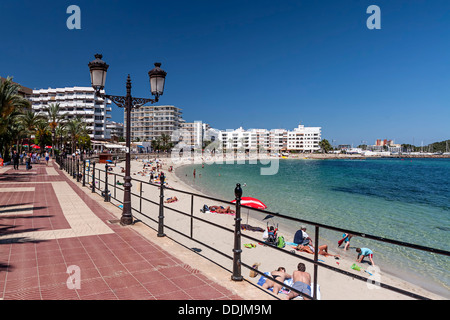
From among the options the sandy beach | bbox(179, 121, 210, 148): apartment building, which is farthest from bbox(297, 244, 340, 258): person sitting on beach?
bbox(179, 121, 210, 148): apartment building

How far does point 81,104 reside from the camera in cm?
8088

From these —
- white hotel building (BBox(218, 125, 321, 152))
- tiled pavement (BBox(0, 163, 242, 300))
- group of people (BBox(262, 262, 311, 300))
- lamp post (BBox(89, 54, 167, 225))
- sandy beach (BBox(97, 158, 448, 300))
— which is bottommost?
sandy beach (BBox(97, 158, 448, 300))

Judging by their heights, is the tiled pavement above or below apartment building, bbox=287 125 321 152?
below

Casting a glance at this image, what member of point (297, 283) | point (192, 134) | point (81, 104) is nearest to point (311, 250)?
point (297, 283)

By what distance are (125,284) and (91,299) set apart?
1.67 ft

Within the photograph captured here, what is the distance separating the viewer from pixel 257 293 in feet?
12.0

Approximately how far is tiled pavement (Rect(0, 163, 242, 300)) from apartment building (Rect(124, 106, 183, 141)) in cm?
12562

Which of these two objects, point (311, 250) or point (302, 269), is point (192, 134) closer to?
point (311, 250)

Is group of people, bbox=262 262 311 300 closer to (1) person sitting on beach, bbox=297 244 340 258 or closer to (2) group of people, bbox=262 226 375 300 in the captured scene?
(2) group of people, bbox=262 226 375 300

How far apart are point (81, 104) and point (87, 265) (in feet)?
291

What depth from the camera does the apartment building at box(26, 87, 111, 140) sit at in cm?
8088

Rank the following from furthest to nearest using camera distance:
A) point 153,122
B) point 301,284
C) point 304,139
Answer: point 304,139
point 153,122
point 301,284

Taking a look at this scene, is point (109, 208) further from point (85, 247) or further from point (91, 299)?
point (91, 299)

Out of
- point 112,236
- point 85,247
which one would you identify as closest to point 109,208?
point 112,236
